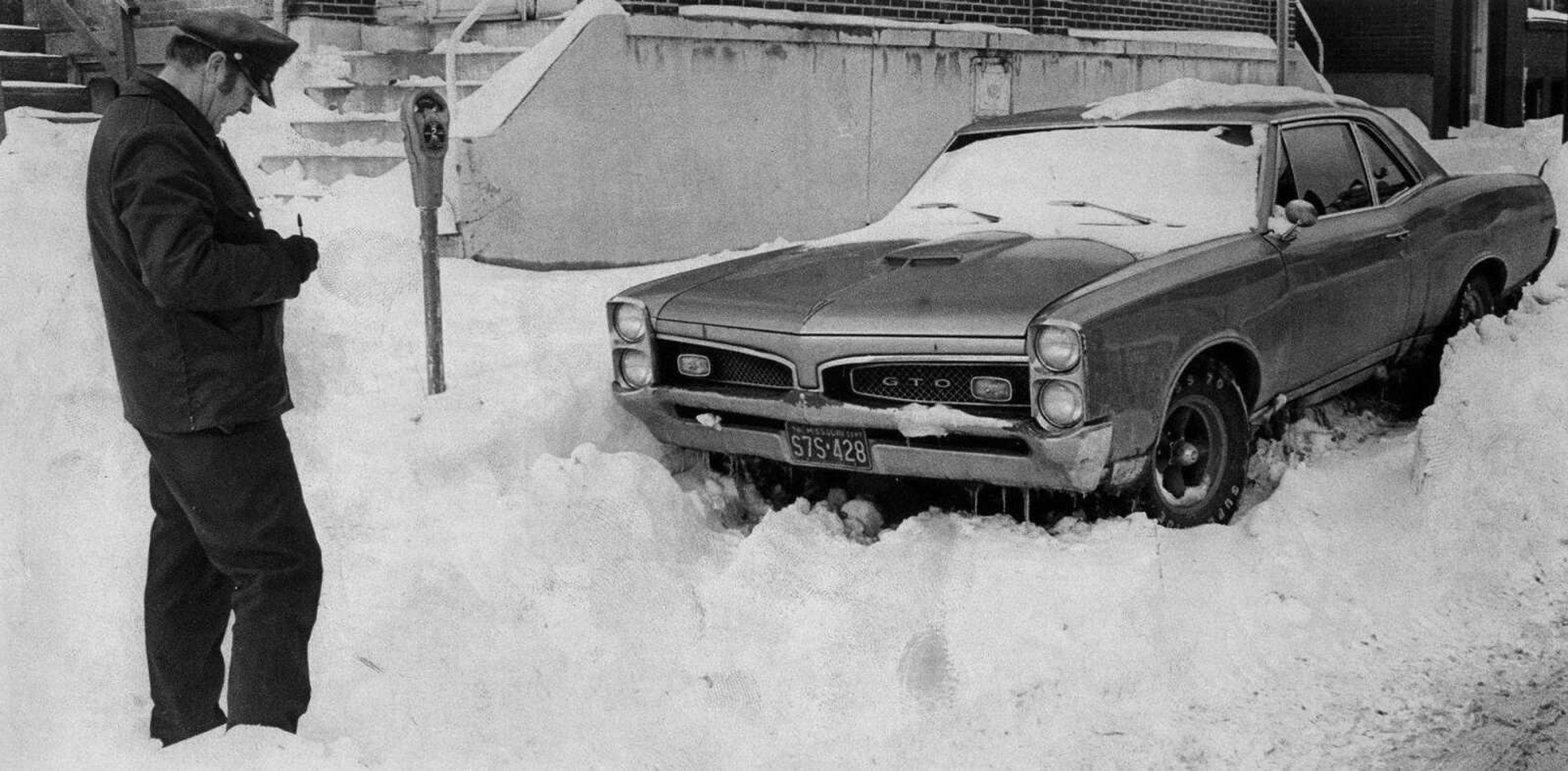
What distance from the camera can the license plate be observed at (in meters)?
5.05

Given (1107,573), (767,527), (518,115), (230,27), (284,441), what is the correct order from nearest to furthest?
(230,27), (284,441), (1107,573), (767,527), (518,115)

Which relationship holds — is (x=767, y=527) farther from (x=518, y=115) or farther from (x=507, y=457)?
(x=518, y=115)

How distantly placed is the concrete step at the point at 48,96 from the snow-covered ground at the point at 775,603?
16.3 feet

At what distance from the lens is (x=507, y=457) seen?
19.0ft

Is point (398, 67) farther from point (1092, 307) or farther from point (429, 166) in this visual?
point (1092, 307)

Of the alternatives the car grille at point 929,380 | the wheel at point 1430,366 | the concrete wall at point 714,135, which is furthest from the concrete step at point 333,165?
the wheel at point 1430,366

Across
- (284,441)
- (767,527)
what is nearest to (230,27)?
(284,441)

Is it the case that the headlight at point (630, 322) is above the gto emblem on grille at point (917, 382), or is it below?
above

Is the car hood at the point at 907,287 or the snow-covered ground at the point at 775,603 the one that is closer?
the snow-covered ground at the point at 775,603

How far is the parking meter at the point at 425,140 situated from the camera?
596cm

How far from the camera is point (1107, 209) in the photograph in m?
5.95

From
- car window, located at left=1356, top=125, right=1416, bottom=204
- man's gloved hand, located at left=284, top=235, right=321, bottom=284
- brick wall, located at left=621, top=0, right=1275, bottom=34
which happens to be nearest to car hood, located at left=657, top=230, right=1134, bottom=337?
car window, located at left=1356, top=125, right=1416, bottom=204

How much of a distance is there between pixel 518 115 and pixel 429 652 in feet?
17.2

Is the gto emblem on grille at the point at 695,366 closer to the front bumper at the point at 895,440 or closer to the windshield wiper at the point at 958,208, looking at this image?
the front bumper at the point at 895,440
